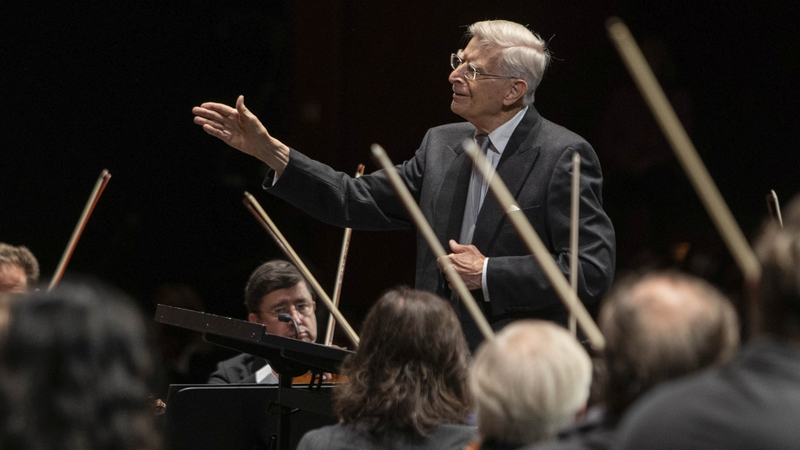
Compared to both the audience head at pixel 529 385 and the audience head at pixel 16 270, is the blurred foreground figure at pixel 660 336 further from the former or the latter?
the audience head at pixel 16 270

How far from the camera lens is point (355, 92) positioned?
14.5 ft

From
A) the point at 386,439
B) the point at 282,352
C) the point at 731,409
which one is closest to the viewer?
the point at 731,409

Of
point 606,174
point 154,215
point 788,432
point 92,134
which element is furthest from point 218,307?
point 788,432

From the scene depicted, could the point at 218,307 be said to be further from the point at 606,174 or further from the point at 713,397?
the point at 713,397

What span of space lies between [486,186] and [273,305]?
1.10 meters

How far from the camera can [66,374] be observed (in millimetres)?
1149

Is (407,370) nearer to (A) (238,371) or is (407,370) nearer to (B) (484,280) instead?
(B) (484,280)

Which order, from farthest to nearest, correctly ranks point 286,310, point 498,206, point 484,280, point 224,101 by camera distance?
point 224,101 → point 286,310 → point 498,206 → point 484,280

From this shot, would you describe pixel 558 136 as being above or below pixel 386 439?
above

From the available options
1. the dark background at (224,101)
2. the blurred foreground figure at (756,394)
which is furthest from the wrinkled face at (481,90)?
the blurred foreground figure at (756,394)

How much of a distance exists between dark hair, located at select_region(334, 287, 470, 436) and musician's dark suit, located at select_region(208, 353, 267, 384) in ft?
4.93

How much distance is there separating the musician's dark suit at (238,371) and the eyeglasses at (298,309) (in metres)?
0.17

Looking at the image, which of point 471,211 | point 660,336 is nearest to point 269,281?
point 471,211

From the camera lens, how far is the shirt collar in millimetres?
2654
